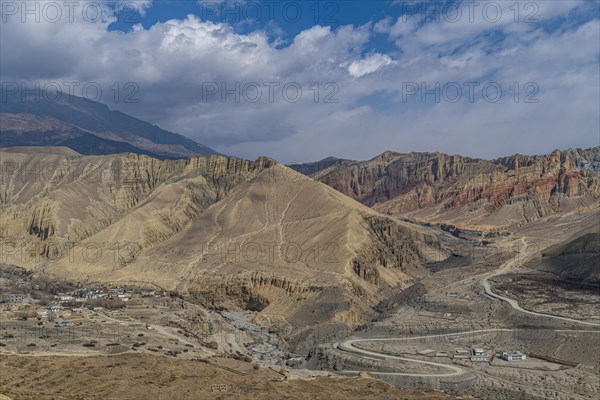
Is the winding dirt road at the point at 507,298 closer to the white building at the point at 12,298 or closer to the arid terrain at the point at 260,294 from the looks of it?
the arid terrain at the point at 260,294

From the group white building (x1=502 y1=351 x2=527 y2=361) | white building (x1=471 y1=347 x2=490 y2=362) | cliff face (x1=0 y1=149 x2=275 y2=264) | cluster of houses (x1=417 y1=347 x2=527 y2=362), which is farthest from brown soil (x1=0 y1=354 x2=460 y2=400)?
cliff face (x1=0 y1=149 x2=275 y2=264)

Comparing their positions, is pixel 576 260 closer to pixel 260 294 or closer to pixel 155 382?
pixel 260 294

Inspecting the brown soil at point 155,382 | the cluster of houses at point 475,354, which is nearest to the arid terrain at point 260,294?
the brown soil at point 155,382

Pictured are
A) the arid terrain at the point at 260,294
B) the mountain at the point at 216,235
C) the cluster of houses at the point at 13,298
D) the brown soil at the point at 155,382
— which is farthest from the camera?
the mountain at the point at 216,235

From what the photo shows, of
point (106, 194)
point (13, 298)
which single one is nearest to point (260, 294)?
point (13, 298)

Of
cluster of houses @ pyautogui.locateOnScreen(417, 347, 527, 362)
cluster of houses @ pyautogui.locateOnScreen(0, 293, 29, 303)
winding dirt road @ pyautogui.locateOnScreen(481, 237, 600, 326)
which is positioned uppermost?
winding dirt road @ pyautogui.locateOnScreen(481, 237, 600, 326)

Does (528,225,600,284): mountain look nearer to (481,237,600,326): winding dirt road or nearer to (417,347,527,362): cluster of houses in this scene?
(481,237,600,326): winding dirt road
